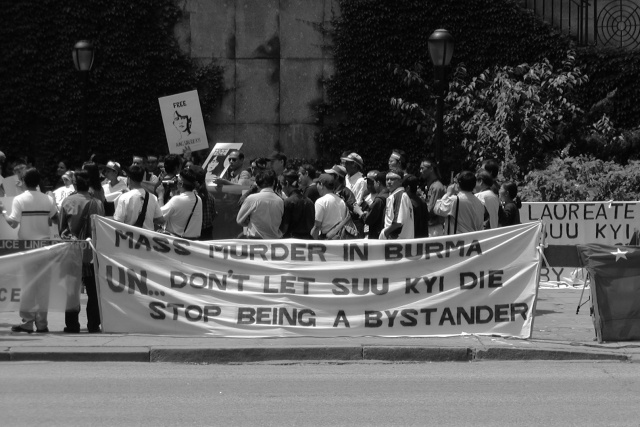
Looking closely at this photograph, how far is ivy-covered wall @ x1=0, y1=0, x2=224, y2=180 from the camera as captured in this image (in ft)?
72.5

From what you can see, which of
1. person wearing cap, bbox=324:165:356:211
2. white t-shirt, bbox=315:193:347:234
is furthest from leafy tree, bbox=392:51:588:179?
white t-shirt, bbox=315:193:347:234

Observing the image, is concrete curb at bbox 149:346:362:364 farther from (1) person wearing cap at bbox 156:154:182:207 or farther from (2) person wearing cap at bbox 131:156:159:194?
(2) person wearing cap at bbox 131:156:159:194

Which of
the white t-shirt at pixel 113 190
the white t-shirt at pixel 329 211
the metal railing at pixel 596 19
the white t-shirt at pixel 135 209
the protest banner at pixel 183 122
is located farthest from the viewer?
the metal railing at pixel 596 19

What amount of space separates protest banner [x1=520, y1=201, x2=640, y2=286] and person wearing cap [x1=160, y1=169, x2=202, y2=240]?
18.4 feet

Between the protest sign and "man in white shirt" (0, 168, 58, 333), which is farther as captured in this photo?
the protest sign

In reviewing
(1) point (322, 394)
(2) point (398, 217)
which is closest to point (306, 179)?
(2) point (398, 217)

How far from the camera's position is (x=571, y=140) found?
19781 millimetres

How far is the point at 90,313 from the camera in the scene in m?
11.6

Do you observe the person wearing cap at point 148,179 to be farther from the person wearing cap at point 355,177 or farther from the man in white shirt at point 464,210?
the man in white shirt at point 464,210

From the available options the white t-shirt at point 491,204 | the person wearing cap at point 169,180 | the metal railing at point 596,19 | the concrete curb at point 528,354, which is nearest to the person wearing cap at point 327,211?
the white t-shirt at point 491,204

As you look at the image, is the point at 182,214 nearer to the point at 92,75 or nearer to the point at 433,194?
the point at 433,194

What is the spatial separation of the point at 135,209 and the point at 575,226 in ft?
22.6

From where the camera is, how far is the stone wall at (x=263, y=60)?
22.4m

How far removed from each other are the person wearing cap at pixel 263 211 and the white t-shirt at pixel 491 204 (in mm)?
2523
